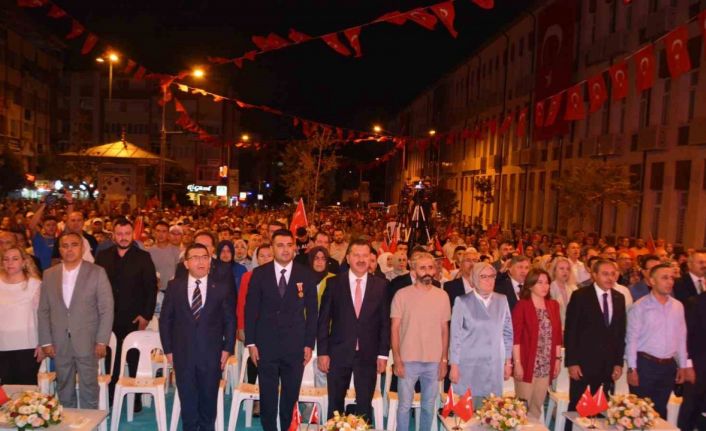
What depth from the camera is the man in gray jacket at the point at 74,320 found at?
5.89m

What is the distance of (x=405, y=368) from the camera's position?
5.75m

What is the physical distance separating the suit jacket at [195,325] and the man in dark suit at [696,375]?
4610 millimetres

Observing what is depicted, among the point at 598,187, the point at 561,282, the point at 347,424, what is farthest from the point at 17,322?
the point at 598,187

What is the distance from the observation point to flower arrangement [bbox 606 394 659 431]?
4.88 meters

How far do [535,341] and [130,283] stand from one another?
438cm

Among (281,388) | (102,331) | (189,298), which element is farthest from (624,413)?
(102,331)

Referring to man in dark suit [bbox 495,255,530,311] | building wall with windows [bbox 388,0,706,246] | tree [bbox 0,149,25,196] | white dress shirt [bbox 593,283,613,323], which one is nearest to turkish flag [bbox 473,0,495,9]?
man in dark suit [bbox 495,255,530,311]

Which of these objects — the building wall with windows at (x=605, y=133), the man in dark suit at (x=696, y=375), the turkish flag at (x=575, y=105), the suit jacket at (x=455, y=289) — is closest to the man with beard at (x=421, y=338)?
the suit jacket at (x=455, y=289)

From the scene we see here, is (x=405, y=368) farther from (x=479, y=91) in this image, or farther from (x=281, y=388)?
(x=479, y=91)

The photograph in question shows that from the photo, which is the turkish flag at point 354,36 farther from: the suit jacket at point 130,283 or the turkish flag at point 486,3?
the suit jacket at point 130,283

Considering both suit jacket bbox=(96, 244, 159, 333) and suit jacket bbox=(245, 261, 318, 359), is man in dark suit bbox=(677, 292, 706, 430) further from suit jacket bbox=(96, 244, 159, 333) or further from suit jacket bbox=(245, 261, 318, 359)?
suit jacket bbox=(96, 244, 159, 333)

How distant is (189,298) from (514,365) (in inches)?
124

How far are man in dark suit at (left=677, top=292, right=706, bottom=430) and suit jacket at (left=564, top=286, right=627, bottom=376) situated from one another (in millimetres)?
801

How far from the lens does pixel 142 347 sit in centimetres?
656
